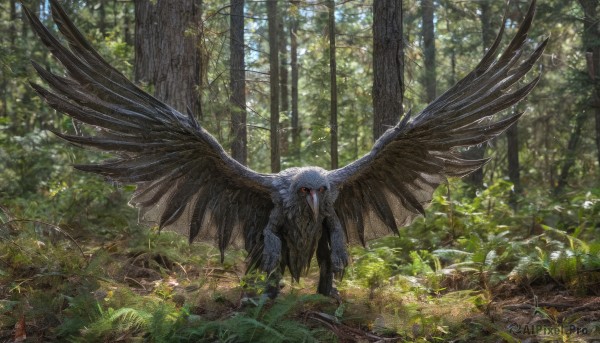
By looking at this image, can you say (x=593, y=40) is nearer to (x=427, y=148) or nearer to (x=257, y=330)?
(x=427, y=148)

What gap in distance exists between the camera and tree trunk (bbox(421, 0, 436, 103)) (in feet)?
51.9

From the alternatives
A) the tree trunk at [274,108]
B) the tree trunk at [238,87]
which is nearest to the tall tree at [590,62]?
the tree trunk at [274,108]

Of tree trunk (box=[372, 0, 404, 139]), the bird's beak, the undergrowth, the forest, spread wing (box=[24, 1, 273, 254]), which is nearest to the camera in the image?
the undergrowth

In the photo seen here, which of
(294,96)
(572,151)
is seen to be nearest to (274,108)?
(572,151)

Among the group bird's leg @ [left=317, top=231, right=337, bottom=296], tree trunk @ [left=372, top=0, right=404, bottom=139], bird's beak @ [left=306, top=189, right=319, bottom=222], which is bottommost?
bird's leg @ [left=317, top=231, right=337, bottom=296]

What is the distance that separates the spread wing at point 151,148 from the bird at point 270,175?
11 mm

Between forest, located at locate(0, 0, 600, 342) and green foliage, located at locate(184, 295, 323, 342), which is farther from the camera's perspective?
forest, located at locate(0, 0, 600, 342)

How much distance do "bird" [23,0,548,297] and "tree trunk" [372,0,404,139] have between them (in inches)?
62.0

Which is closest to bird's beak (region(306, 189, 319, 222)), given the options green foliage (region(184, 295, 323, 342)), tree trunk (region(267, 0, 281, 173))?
green foliage (region(184, 295, 323, 342))

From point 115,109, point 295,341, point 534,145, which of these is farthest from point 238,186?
point 534,145

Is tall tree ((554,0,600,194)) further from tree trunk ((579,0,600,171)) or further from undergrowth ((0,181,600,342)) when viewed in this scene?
undergrowth ((0,181,600,342))

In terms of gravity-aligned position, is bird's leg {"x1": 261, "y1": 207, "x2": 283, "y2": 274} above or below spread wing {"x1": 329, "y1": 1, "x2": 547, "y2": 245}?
below

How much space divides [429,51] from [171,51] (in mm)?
11141

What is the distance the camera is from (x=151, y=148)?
5312 mm
